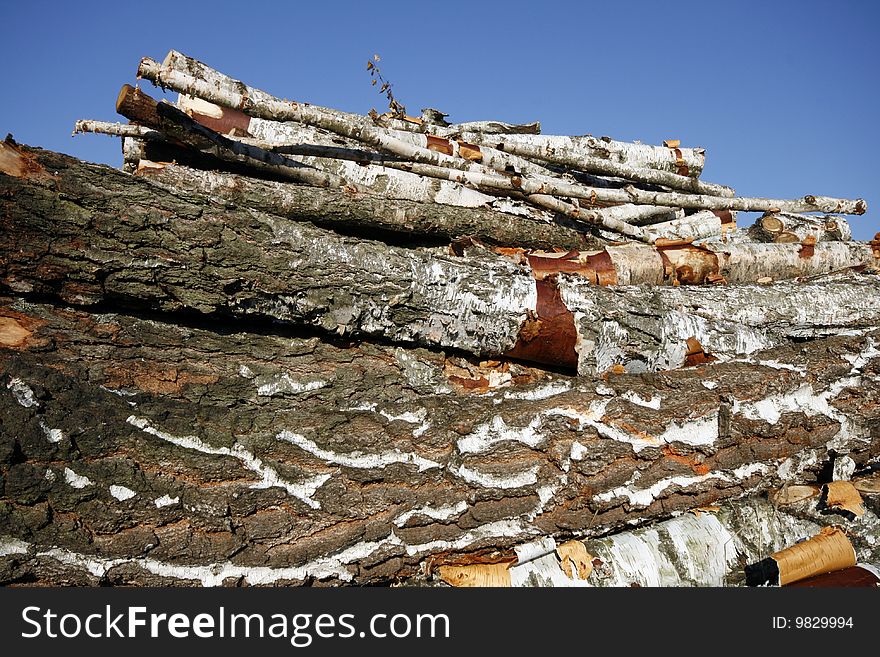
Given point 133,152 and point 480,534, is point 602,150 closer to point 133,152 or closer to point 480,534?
point 133,152

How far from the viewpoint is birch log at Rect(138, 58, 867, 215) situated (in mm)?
3699

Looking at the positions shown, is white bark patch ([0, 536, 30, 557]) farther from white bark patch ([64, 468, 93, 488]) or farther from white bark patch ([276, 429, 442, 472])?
white bark patch ([276, 429, 442, 472])

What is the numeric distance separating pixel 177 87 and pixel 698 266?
Result: 11.8 ft

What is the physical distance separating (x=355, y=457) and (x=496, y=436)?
1.90 ft

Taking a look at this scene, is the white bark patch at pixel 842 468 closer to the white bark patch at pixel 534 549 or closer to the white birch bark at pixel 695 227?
the white bark patch at pixel 534 549

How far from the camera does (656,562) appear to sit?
2619 mm

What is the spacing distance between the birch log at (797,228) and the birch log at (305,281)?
195 centimetres

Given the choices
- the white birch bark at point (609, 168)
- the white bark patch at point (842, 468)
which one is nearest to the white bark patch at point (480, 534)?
the white bark patch at point (842, 468)

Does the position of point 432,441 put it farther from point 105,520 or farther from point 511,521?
point 105,520

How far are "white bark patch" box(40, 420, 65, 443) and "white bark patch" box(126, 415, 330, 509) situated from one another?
21 centimetres

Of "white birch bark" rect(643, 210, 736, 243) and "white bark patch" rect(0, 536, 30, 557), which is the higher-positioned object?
"white birch bark" rect(643, 210, 736, 243)

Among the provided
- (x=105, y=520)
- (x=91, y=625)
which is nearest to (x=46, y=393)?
(x=105, y=520)

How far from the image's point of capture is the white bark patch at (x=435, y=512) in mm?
2402

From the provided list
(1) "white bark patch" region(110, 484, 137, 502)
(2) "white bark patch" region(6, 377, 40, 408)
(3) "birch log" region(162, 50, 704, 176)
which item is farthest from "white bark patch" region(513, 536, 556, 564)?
(3) "birch log" region(162, 50, 704, 176)
